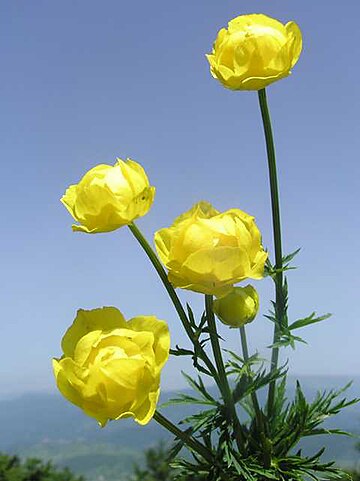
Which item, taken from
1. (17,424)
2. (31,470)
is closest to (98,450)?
(17,424)

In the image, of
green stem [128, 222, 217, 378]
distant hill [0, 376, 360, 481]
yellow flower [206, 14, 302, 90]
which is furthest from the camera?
distant hill [0, 376, 360, 481]

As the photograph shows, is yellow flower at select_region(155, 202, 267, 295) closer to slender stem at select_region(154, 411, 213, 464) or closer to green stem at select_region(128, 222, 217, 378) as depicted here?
green stem at select_region(128, 222, 217, 378)

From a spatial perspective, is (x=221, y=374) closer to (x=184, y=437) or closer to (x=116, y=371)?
(x=184, y=437)

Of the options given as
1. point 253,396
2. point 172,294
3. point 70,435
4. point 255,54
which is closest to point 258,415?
point 253,396

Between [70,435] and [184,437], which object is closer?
[184,437]

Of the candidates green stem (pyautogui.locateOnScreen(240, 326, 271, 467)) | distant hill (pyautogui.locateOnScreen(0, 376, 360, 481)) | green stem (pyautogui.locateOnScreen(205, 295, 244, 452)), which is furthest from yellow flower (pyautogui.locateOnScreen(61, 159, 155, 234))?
distant hill (pyautogui.locateOnScreen(0, 376, 360, 481))
